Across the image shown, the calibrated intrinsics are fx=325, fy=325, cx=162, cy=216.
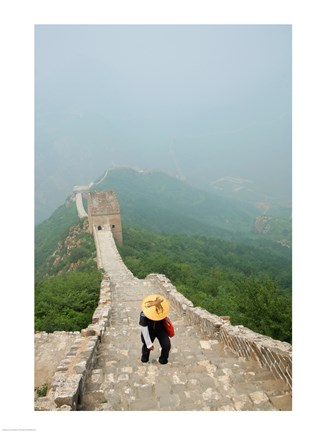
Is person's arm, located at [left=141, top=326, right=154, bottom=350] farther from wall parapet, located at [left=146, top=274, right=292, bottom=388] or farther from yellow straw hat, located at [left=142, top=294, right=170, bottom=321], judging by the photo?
wall parapet, located at [left=146, top=274, right=292, bottom=388]

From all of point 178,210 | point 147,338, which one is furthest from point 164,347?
point 178,210

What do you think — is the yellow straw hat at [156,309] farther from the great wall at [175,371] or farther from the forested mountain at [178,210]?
the forested mountain at [178,210]

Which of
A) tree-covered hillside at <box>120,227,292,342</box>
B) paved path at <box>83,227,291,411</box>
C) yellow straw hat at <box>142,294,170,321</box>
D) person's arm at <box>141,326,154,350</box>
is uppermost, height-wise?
yellow straw hat at <box>142,294,170,321</box>

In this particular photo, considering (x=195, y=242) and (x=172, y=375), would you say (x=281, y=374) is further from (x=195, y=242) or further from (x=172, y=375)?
(x=195, y=242)

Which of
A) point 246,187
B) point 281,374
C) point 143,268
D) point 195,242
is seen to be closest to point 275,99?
point 246,187

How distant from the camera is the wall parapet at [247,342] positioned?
13.1 feet

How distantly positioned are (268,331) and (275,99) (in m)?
179

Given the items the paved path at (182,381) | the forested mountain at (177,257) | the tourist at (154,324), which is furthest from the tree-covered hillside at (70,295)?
the tourist at (154,324)

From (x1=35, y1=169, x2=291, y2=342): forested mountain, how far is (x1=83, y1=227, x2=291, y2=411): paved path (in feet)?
13.3

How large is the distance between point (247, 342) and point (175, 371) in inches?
46.5

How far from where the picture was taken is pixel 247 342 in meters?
4.93

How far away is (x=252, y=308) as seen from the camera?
34.0 ft

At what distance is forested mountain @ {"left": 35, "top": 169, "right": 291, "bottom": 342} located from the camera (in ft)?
33.4

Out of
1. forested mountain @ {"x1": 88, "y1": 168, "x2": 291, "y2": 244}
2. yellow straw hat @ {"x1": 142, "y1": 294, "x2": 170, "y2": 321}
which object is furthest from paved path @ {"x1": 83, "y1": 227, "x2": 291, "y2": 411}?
forested mountain @ {"x1": 88, "y1": 168, "x2": 291, "y2": 244}
